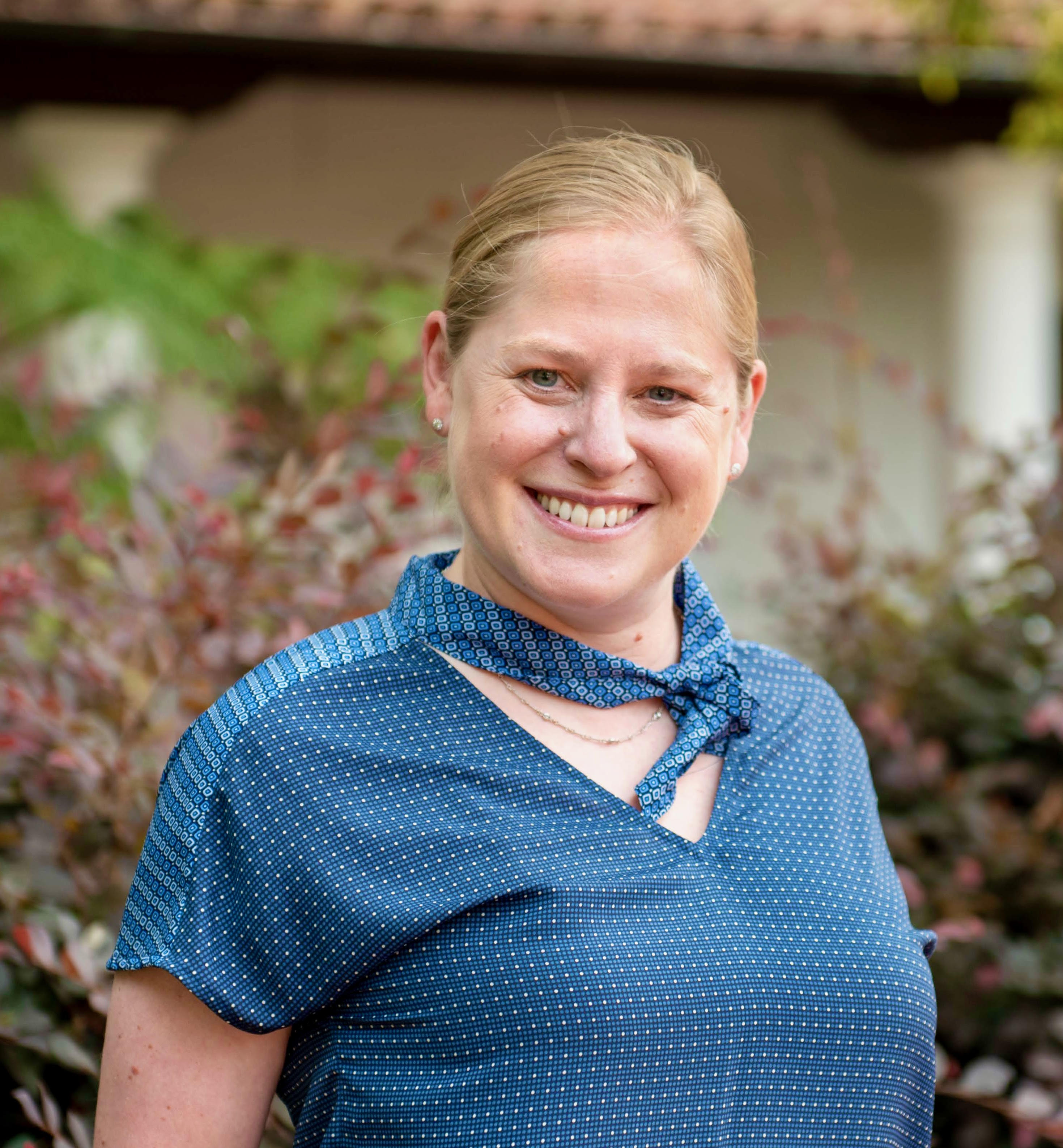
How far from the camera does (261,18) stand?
6.67 m

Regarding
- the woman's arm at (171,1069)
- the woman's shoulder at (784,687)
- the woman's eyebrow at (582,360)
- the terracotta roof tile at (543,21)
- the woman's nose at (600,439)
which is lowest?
the woman's arm at (171,1069)

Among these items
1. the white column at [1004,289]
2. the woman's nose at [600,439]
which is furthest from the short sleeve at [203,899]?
the white column at [1004,289]

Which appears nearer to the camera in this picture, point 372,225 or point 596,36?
point 596,36

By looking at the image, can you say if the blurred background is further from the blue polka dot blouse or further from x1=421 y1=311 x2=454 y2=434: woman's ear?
the blue polka dot blouse

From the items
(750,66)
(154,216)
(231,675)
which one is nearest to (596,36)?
(750,66)

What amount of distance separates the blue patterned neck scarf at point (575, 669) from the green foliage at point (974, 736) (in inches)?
33.8

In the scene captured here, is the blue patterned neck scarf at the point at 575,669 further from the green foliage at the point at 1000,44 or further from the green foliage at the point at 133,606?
the green foliage at the point at 1000,44

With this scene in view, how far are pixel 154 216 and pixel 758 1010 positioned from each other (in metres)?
6.46

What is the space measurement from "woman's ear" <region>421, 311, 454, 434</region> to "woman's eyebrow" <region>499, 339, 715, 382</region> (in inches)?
6.2

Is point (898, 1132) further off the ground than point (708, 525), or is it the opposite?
point (708, 525)

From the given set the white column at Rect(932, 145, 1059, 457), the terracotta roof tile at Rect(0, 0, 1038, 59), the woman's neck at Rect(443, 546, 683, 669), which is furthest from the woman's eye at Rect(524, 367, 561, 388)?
the white column at Rect(932, 145, 1059, 457)

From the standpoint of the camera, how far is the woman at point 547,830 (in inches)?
58.1

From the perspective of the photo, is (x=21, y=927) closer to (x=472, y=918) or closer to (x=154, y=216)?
(x=472, y=918)

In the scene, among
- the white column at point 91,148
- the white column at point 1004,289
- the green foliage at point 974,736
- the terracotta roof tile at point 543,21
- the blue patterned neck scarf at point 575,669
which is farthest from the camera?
the white column at point 1004,289
